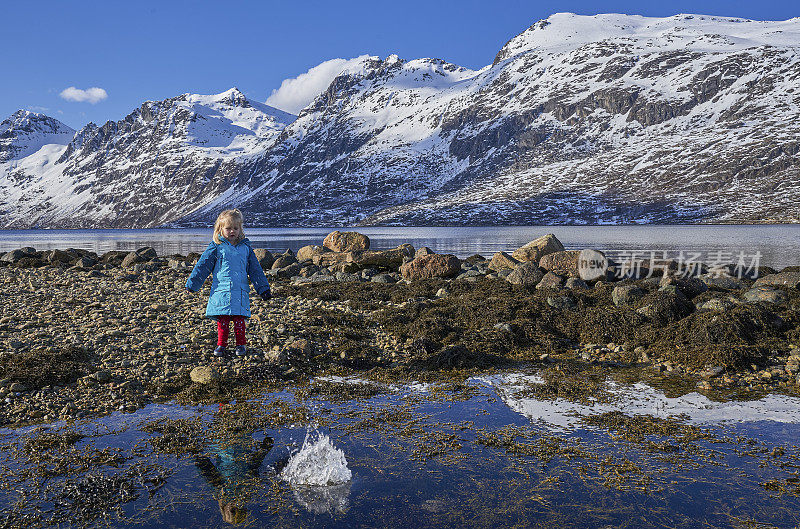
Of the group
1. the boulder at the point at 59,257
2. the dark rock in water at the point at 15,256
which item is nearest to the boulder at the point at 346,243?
the boulder at the point at 59,257

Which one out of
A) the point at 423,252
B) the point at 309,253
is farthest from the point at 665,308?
the point at 309,253

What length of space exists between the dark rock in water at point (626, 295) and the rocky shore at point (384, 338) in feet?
0.17

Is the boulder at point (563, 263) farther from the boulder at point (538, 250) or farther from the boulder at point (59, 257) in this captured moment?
the boulder at point (59, 257)

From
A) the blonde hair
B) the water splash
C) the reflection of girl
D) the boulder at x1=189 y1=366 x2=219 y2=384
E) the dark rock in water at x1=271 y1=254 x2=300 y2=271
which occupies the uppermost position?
the blonde hair

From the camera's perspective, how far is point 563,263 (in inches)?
824

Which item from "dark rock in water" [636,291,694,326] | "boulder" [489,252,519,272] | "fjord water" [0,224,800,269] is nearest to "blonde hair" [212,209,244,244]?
"dark rock in water" [636,291,694,326]

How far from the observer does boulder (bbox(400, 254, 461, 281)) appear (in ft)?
72.9

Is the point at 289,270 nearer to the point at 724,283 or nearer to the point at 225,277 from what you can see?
the point at 225,277

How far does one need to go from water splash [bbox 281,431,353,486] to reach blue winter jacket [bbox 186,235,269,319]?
160 inches

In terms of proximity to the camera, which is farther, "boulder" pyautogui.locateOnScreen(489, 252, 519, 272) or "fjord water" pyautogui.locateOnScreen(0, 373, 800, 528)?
"boulder" pyautogui.locateOnScreen(489, 252, 519, 272)

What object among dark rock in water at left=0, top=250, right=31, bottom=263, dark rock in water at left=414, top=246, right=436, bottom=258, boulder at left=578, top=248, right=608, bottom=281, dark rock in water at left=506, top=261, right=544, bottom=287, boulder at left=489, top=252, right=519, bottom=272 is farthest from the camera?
dark rock in water at left=0, top=250, right=31, bottom=263

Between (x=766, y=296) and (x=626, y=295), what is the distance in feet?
12.3

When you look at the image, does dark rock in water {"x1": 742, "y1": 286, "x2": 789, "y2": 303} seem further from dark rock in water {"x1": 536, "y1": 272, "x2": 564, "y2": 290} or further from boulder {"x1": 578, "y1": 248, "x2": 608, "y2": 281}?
dark rock in water {"x1": 536, "y1": 272, "x2": 564, "y2": 290}

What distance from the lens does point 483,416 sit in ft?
25.2
